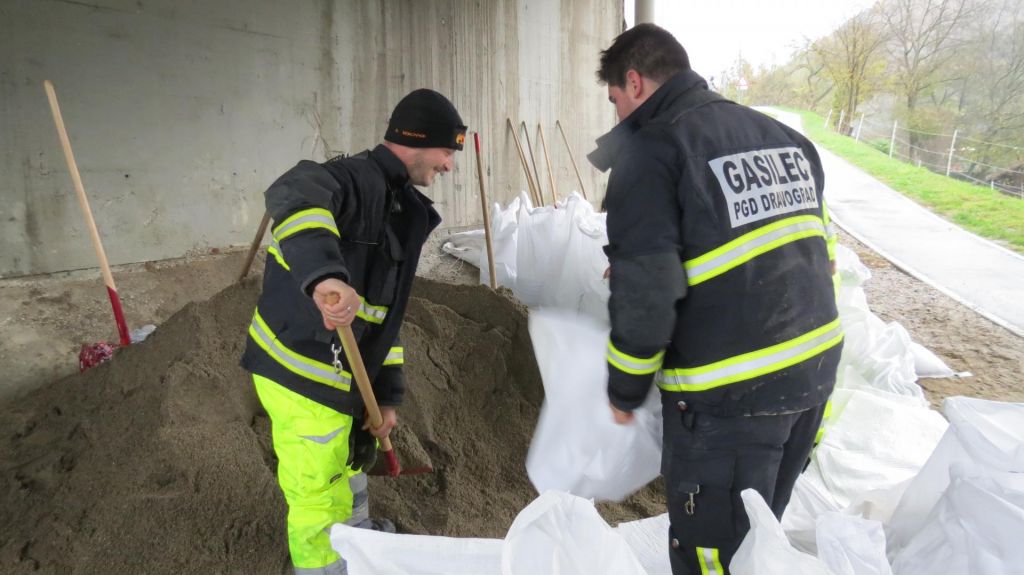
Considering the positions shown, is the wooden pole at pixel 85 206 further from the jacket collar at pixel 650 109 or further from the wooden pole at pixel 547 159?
the wooden pole at pixel 547 159

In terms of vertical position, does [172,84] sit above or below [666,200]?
above

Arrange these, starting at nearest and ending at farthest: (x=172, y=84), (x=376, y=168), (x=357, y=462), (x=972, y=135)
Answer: (x=376, y=168) < (x=357, y=462) < (x=172, y=84) < (x=972, y=135)

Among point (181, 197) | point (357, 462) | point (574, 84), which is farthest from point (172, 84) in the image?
point (574, 84)

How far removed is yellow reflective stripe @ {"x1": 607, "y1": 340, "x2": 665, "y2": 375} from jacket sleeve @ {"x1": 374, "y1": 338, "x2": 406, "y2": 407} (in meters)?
0.92

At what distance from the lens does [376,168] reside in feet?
5.77

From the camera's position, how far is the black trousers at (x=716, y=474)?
134cm

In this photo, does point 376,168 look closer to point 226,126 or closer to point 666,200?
point 666,200

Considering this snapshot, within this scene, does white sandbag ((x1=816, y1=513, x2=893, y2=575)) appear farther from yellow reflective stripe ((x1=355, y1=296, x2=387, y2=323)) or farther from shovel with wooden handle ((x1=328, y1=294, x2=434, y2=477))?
yellow reflective stripe ((x1=355, y1=296, x2=387, y2=323))

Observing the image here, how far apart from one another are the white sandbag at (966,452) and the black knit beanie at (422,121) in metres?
1.61

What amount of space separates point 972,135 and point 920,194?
3549mm

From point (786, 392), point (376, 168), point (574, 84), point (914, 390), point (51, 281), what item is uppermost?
point (574, 84)

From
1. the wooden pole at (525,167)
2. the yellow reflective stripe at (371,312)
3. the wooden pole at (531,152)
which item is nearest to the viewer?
the yellow reflective stripe at (371,312)

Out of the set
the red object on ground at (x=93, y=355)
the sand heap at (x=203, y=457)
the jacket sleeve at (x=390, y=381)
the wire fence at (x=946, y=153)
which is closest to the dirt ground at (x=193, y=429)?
the sand heap at (x=203, y=457)

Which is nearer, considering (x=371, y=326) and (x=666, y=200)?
(x=666, y=200)
